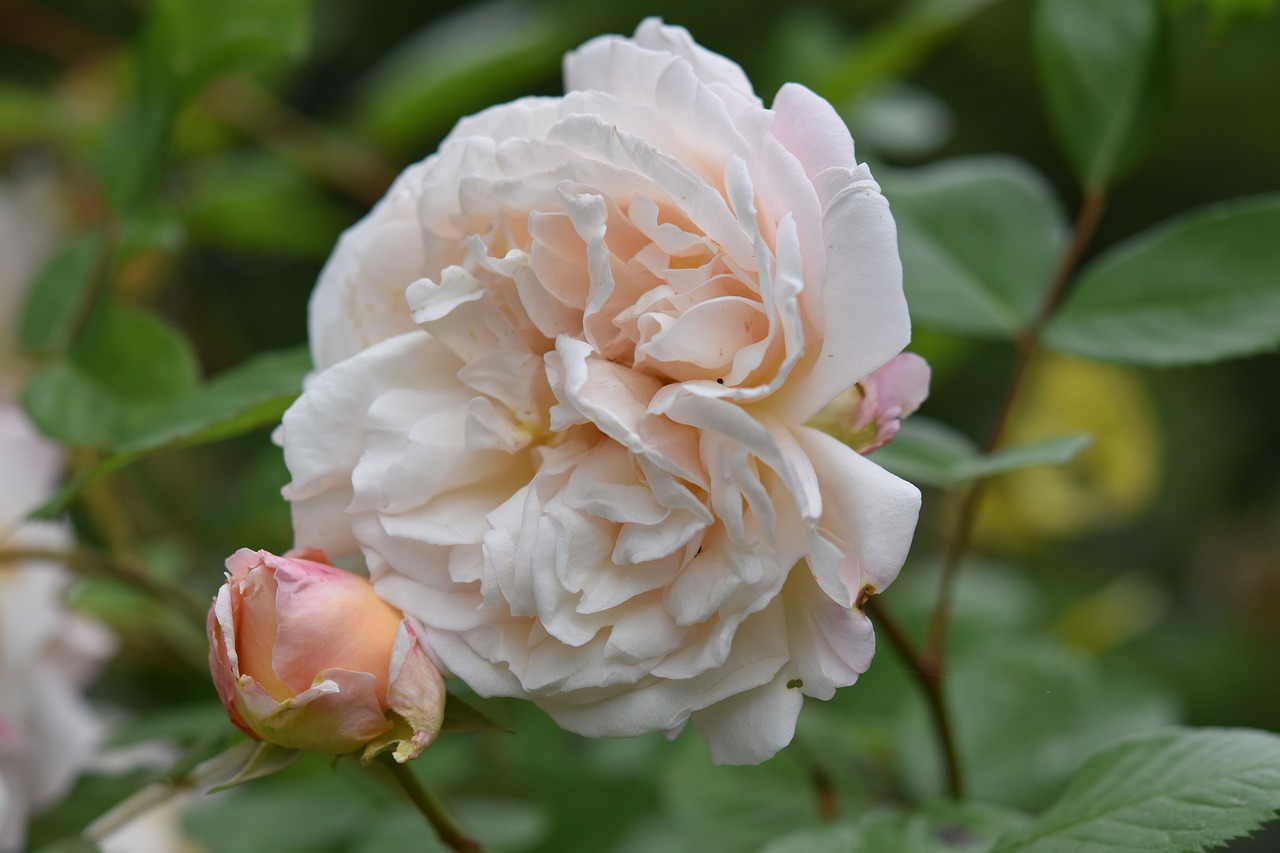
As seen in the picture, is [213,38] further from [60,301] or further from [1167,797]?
[1167,797]

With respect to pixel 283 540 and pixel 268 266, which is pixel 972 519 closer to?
pixel 283 540

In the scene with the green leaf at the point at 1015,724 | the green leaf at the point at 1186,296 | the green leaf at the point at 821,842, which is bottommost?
the green leaf at the point at 1015,724

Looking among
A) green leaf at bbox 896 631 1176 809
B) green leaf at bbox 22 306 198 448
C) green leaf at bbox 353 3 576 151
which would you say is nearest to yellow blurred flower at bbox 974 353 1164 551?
green leaf at bbox 896 631 1176 809

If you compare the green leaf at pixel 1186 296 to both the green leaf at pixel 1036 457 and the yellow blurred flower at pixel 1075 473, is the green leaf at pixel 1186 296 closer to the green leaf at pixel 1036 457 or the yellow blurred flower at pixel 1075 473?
the green leaf at pixel 1036 457

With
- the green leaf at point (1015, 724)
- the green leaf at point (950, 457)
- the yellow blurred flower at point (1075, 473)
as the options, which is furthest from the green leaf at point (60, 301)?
the yellow blurred flower at point (1075, 473)

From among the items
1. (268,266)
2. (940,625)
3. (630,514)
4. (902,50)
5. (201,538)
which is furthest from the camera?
(268,266)

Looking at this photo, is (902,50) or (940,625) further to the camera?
(902,50)

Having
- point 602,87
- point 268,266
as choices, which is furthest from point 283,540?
point 268,266

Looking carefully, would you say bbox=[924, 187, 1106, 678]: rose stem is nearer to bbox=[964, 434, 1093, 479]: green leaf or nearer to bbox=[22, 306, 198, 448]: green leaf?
bbox=[964, 434, 1093, 479]: green leaf
